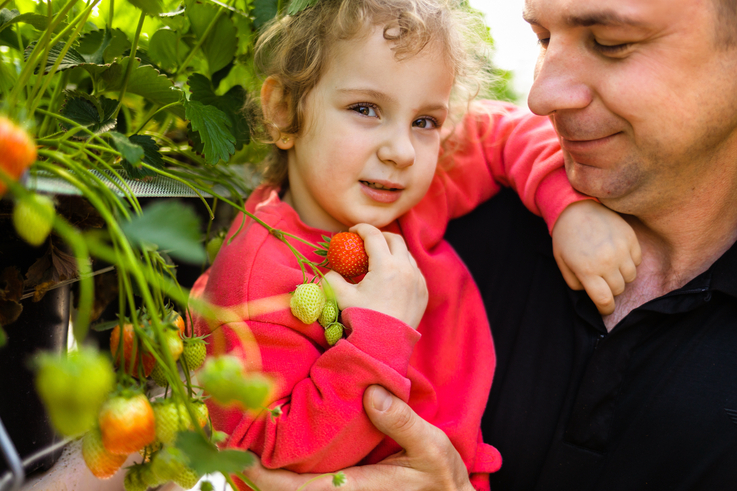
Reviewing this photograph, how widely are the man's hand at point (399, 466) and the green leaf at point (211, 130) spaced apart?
0.42m

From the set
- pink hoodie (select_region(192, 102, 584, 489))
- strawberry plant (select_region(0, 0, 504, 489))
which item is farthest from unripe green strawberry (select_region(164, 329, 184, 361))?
pink hoodie (select_region(192, 102, 584, 489))

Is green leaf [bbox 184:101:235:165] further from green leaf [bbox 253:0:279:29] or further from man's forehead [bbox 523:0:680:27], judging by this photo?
man's forehead [bbox 523:0:680:27]

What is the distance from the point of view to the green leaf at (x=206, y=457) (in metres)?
0.36

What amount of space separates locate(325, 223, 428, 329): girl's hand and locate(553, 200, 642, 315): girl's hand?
285 mm

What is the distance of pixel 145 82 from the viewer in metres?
0.69

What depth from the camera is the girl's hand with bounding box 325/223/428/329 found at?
0.80 meters

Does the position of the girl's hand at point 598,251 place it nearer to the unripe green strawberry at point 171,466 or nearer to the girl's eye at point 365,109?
the girl's eye at point 365,109

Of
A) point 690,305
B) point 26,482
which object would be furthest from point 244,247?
point 690,305

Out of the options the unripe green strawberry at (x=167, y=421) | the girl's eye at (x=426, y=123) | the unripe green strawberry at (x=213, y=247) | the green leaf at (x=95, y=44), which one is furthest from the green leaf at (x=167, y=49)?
the unripe green strawberry at (x=167, y=421)

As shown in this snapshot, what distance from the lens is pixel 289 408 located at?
77cm

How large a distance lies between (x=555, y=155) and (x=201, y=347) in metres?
0.78

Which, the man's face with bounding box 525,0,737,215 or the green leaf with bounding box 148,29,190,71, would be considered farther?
the green leaf with bounding box 148,29,190,71

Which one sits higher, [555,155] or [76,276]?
[555,155]

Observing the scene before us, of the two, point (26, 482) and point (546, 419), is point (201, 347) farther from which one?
point (546, 419)
